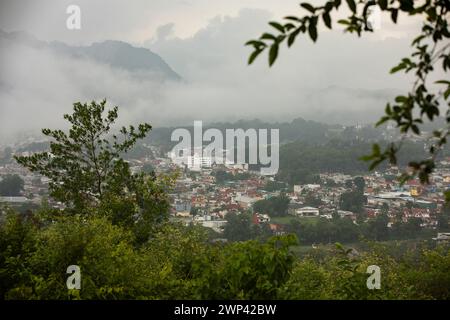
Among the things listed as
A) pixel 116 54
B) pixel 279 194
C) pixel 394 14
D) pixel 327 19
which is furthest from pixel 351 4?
pixel 116 54

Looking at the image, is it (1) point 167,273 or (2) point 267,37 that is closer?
(2) point 267,37

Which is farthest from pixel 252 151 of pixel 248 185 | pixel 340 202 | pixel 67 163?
pixel 67 163

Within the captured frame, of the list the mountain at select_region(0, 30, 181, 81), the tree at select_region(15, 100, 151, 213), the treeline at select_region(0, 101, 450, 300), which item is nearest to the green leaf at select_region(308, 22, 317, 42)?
the treeline at select_region(0, 101, 450, 300)

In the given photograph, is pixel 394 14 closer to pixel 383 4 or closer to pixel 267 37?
pixel 383 4

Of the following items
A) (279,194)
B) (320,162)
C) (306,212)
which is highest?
(320,162)

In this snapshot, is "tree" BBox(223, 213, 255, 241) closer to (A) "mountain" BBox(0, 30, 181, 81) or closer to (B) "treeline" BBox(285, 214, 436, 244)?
(B) "treeline" BBox(285, 214, 436, 244)

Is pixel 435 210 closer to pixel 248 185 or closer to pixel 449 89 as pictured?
pixel 248 185
